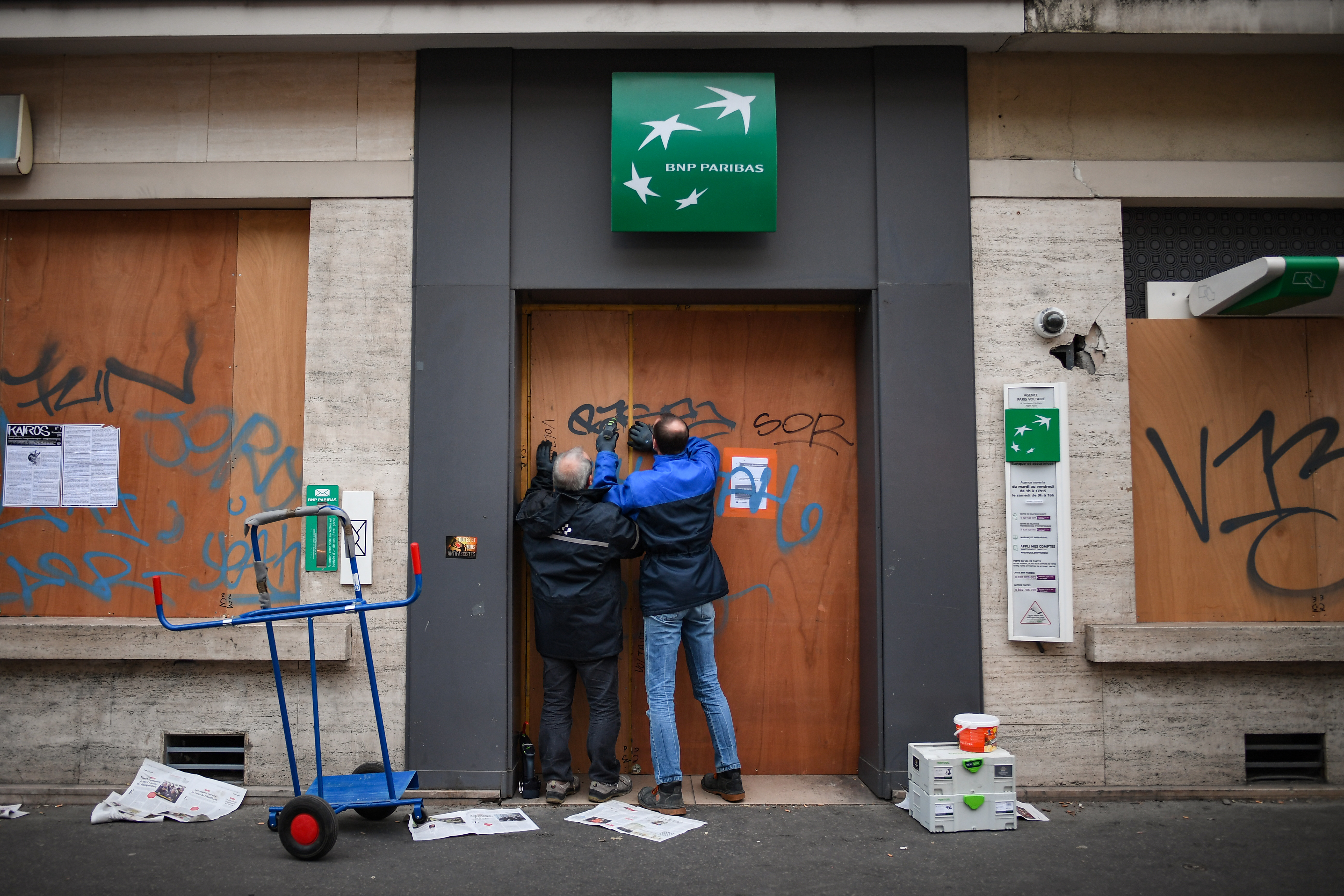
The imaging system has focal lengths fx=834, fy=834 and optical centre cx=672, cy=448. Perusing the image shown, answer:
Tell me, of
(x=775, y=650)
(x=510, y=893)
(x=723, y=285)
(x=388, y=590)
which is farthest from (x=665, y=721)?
(x=723, y=285)

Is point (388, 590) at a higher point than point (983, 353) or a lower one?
lower

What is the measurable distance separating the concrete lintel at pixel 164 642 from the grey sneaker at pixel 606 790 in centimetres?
163

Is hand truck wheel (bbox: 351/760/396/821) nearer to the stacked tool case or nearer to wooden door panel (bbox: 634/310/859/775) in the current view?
wooden door panel (bbox: 634/310/859/775)

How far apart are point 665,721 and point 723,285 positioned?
2588 millimetres

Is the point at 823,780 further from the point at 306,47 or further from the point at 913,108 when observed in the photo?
the point at 306,47

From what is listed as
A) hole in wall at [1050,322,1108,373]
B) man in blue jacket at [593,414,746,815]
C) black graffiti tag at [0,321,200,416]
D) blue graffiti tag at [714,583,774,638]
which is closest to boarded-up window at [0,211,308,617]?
black graffiti tag at [0,321,200,416]

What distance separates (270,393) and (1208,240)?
241 inches

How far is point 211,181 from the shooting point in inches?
204

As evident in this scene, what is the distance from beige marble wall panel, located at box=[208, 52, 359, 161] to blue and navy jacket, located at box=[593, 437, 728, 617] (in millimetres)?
2752

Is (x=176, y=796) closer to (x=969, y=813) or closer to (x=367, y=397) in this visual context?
(x=367, y=397)

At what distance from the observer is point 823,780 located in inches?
203

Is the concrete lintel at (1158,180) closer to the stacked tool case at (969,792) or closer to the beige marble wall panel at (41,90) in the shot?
the stacked tool case at (969,792)

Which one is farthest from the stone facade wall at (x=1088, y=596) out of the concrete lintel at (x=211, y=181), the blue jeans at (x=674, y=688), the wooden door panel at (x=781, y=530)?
the concrete lintel at (x=211, y=181)

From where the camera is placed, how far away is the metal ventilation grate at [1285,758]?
5.02m
